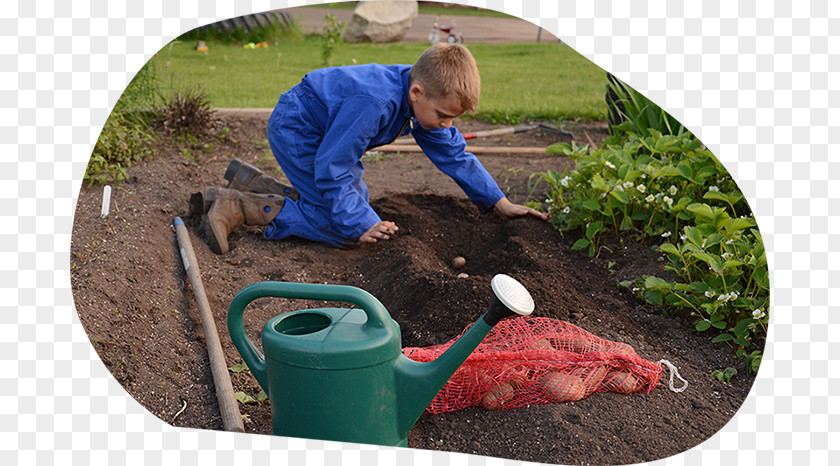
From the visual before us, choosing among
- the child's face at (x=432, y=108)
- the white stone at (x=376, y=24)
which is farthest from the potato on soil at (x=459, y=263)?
the white stone at (x=376, y=24)

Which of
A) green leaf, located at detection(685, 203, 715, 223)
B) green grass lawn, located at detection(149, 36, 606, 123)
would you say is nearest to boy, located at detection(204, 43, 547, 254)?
green leaf, located at detection(685, 203, 715, 223)

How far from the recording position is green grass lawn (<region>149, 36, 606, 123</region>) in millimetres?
5699

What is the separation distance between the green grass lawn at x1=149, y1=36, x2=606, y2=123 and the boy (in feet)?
5.13

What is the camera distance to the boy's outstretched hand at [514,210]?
142 inches

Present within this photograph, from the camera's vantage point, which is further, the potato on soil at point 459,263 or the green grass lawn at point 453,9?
the green grass lawn at point 453,9

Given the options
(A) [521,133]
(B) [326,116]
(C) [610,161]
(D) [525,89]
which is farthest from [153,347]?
(D) [525,89]

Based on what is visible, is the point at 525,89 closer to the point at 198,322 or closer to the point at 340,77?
the point at 340,77

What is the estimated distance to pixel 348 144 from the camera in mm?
3320

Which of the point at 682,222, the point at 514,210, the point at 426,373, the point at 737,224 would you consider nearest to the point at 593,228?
the point at 682,222

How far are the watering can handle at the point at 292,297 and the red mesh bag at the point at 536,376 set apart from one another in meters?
0.40

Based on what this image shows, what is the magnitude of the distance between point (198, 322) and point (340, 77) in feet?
4.27

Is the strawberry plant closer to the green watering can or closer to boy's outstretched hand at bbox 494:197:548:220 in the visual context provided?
boy's outstretched hand at bbox 494:197:548:220

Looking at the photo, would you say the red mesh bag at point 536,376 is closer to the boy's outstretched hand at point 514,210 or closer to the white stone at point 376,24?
the boy's outstretched hand at point 514,210

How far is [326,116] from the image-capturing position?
3.54m
